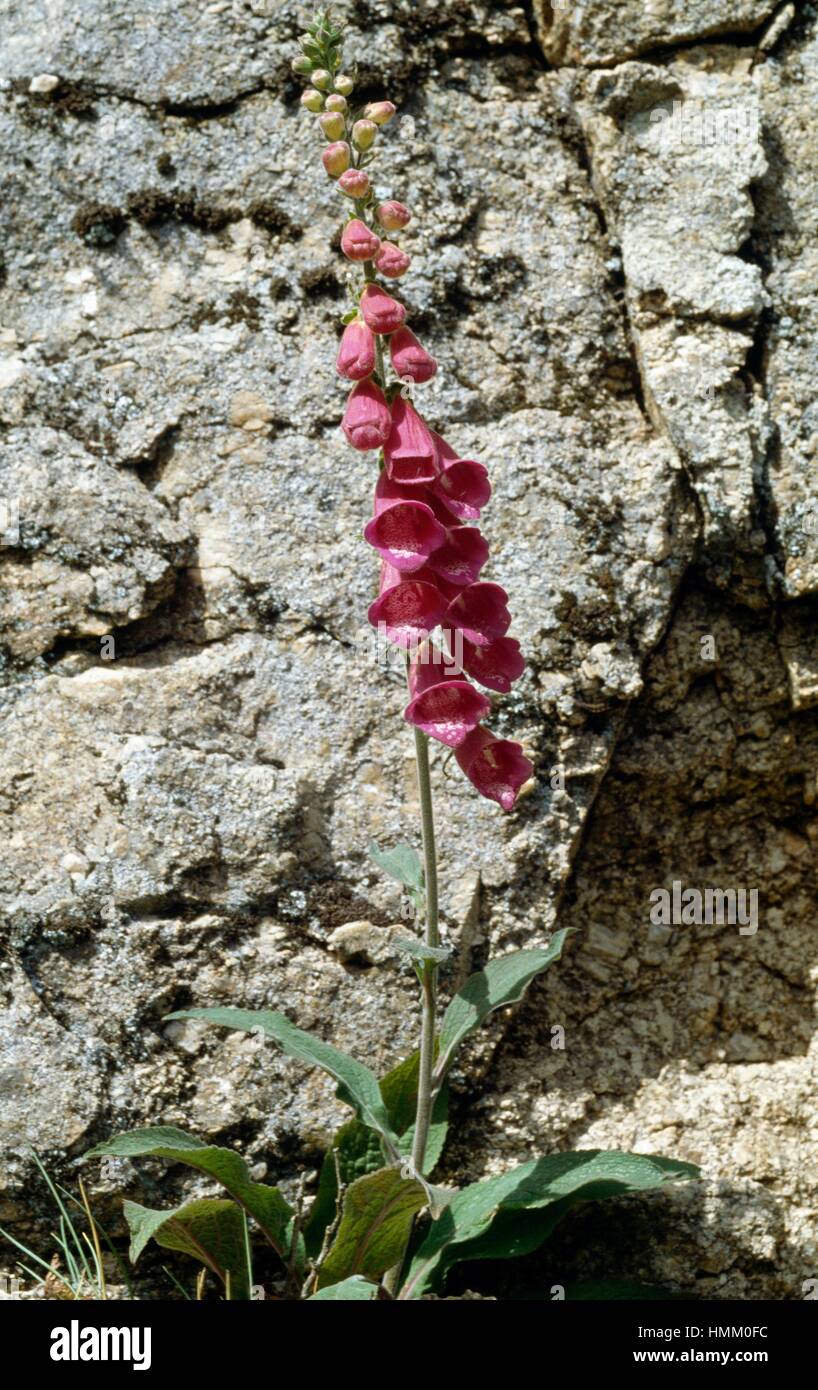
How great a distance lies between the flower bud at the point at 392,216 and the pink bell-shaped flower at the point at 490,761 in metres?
1.07

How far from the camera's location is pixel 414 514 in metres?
2.72

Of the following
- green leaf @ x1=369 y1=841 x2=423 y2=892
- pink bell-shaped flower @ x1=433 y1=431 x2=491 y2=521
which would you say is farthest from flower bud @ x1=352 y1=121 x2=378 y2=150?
green leaf @ x1=369 y1=841 x2=423 y2=892

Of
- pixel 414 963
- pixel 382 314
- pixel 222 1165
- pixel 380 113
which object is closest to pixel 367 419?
pixel 382 314

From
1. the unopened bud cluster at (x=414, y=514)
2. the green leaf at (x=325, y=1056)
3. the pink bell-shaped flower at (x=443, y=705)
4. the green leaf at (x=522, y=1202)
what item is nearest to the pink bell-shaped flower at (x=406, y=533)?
the unopened bud cluster at (x=414, y=514)

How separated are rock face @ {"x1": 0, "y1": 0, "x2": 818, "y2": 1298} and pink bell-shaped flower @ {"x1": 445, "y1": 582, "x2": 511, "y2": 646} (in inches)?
27.1

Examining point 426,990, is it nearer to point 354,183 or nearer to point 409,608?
point 409,608

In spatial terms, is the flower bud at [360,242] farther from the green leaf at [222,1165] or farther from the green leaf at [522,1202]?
the green leaf at [522,1202]

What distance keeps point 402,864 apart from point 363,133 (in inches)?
61.5

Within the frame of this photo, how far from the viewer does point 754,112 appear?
12.0ft

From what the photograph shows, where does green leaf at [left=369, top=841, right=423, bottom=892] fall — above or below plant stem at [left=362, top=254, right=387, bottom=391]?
below

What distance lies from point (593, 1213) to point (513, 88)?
122 inches

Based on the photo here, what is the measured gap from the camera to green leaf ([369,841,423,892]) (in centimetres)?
292

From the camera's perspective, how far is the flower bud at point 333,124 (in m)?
2.75

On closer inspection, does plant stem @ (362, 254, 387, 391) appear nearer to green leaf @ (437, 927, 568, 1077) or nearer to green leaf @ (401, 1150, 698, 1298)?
green leaf @ (437, 927, 568, 1077)
